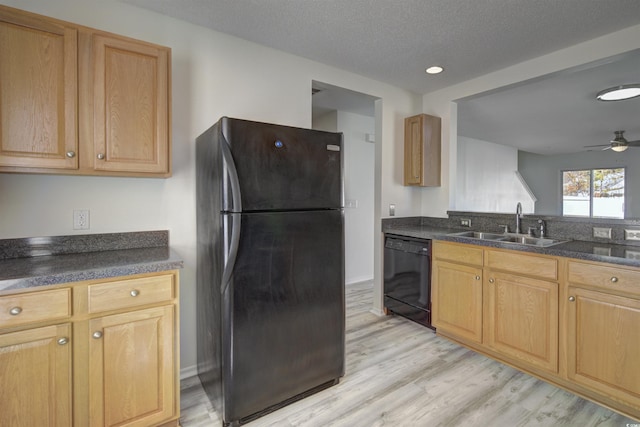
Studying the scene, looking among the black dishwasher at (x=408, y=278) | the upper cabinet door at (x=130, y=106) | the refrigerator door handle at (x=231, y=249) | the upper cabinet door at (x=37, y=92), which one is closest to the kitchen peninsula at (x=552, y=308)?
the black dishwasher at (x=408, y=278)

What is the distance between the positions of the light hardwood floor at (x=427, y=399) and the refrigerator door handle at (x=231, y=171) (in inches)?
49.4

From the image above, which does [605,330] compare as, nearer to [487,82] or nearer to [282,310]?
[282,310]

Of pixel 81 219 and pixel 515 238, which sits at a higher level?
pixel 81 219

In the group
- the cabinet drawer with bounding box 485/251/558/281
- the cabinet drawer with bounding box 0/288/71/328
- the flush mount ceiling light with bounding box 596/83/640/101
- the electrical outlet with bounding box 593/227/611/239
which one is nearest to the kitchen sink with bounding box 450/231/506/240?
the cabinet drawer with bounding box 485/251/558/281

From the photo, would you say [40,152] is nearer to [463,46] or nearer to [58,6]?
[58,6]

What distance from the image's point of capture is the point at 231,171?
1573 mm

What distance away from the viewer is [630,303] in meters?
1.71

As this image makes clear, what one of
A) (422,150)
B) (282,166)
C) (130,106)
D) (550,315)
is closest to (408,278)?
(550,315)

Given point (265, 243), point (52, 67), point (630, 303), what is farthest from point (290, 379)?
point (52, 67)

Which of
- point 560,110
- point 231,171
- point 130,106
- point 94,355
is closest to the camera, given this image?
point 94,355

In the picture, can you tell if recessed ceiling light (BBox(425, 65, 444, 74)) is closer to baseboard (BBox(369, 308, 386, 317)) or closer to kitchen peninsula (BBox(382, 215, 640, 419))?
kitchen peninsula (BBox(382, 215, 640, 419))

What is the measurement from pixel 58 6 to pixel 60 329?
1758 mm

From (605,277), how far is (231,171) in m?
2.19

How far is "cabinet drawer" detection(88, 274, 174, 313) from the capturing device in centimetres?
140
